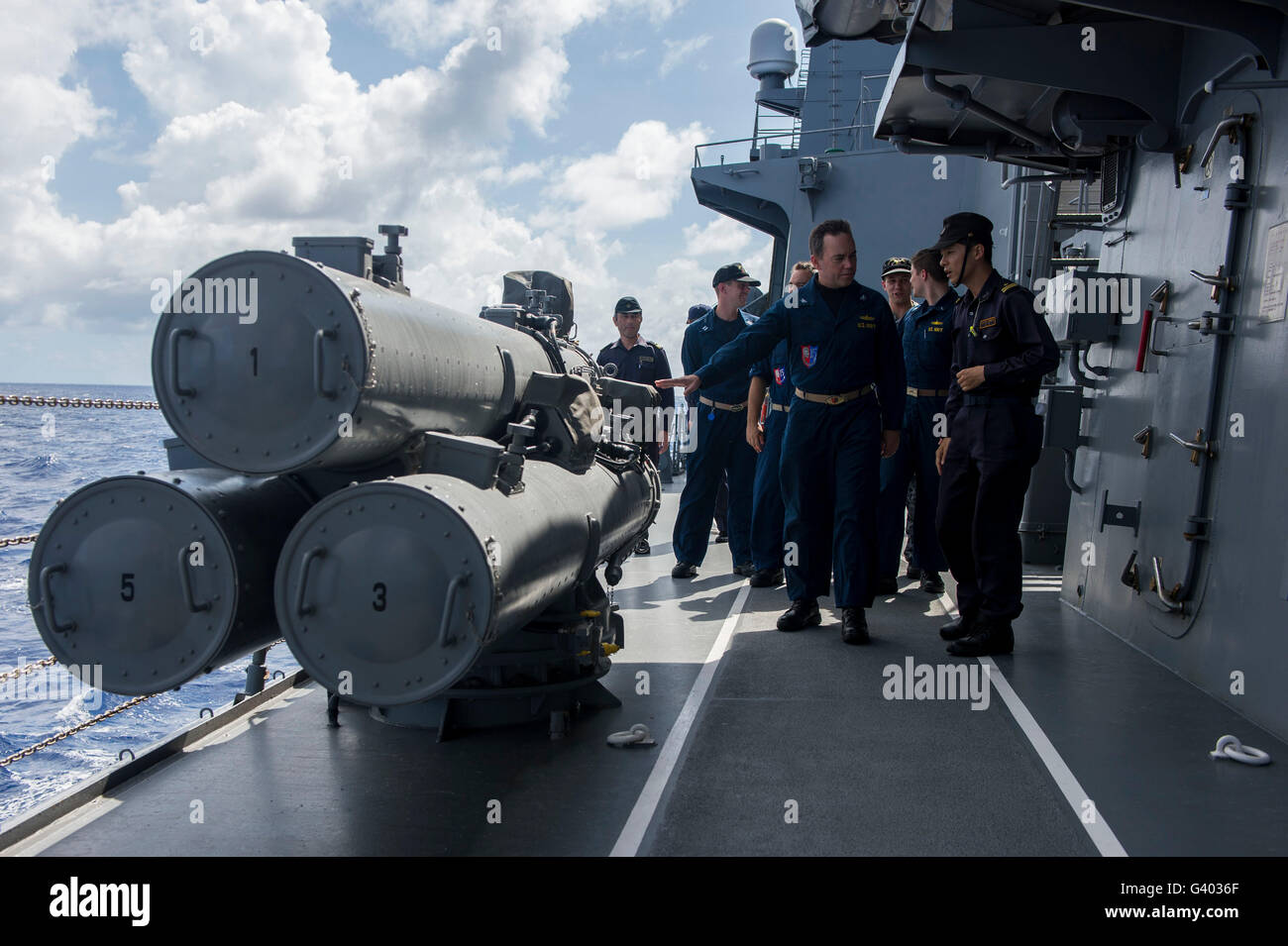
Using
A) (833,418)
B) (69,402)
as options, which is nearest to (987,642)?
(833,418)

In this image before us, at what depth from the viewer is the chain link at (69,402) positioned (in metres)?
3.12

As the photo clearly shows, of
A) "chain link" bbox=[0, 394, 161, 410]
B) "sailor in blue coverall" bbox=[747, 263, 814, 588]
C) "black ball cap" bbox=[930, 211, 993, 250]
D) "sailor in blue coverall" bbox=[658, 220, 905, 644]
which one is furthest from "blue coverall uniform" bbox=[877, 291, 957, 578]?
"chain link" bbox=[0, 394, 161, 410]

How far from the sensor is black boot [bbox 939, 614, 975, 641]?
Result: 442 centimetres

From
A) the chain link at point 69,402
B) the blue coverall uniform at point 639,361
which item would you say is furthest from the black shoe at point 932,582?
the chain link at point 69,402

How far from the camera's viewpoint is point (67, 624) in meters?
2.53

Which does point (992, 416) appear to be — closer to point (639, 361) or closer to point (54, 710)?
point (639, 361)

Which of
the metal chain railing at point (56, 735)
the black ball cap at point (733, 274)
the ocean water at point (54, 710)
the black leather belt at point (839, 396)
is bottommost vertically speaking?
the ocean water at point (54, 710)

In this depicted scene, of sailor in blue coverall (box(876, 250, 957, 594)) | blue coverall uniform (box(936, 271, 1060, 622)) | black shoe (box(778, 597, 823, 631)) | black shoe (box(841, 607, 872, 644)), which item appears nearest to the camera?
blue coverall uniform (box(936, 271, 1060, 622))

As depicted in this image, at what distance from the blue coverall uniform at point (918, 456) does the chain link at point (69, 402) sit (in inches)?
141

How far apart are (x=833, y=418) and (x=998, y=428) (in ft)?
2.49

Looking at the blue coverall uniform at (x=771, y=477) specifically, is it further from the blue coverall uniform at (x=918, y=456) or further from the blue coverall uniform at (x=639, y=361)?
the blue coverall uniform at (x=639, y=361)

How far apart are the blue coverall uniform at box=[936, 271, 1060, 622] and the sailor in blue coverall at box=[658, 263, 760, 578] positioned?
2.10 m

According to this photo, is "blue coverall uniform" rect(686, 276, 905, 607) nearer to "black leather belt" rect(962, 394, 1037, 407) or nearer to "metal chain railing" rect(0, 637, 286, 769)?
"black leather belt" rect(962, 394, 1037, 407)

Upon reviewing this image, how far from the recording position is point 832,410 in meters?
4.61
